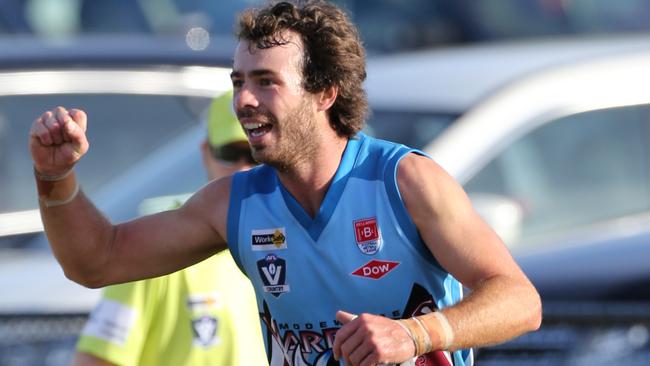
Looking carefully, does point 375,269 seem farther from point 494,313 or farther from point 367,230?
point 494,313

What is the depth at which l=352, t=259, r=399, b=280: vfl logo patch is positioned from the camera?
4559mm

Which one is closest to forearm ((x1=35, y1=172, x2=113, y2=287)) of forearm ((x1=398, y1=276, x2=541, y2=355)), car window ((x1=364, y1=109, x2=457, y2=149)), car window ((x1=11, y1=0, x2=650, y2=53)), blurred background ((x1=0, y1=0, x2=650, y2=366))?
forearm ((x1=398, y1=276, x2=541, y2=355))

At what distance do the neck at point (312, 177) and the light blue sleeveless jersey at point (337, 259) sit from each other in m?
0.03

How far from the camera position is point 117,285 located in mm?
5312

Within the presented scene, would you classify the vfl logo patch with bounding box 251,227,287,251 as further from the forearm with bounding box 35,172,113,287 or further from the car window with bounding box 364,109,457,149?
the car window with bounding box 364,109,457,149

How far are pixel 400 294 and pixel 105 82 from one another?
566cm

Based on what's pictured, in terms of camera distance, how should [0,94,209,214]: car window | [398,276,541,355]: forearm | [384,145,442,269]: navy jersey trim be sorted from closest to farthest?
[398,276,541,355]: forearm < [384,145,442,269]: navy jersey trim < [0,94,209,214]: car window

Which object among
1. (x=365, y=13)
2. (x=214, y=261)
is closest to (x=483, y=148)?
(x=214, y=261)

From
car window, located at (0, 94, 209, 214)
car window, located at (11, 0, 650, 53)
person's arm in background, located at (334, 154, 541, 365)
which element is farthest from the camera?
car window, located at (11, 0, 650, 53)

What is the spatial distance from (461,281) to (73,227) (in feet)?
3.58

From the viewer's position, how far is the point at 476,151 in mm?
7316

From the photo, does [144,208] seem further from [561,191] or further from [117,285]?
[117,285]

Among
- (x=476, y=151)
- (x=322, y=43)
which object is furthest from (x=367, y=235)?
(x=476, y=151)

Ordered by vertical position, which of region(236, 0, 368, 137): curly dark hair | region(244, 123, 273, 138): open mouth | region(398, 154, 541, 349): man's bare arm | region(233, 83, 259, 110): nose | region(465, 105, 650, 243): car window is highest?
region(465, 105, 650, 243): car window
